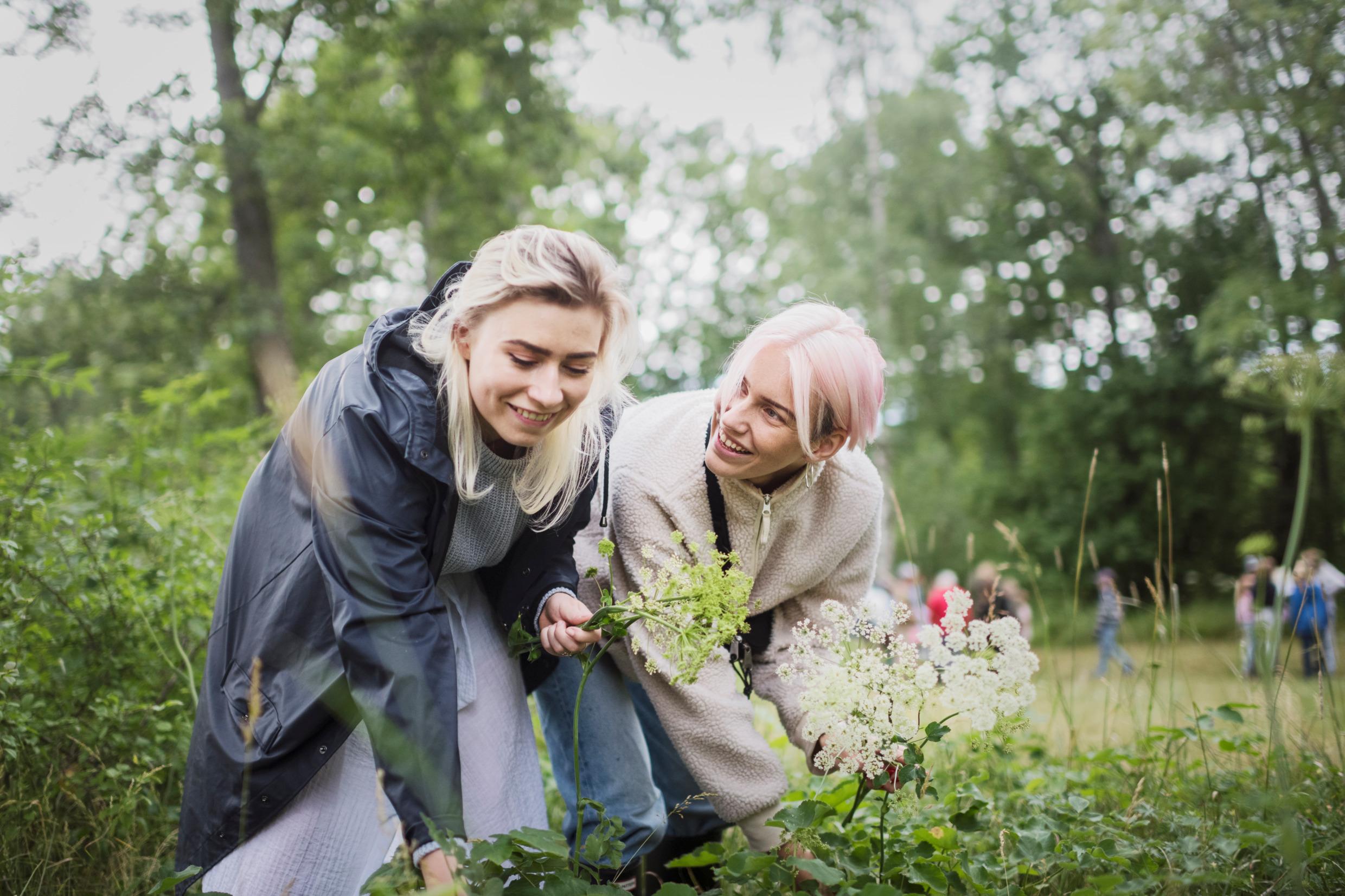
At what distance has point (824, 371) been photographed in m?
2.27

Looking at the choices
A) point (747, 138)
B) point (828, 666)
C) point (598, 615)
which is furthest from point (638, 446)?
point (747, 138)

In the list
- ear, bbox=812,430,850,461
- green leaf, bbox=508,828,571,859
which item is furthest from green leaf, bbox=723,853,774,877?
ear, bbox=812,430,850,461

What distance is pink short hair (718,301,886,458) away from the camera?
227 centimetres

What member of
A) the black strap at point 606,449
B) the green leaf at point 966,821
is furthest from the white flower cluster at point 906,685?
the black strap at point 606,449

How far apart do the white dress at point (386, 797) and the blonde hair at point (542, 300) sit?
34cm

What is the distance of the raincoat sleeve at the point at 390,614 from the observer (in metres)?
1.78

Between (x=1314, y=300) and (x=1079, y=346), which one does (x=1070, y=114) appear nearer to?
(x=1079, y=346)

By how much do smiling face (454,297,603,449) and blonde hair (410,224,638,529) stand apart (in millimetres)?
21

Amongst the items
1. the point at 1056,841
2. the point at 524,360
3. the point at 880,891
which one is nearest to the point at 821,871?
the point at 880,891

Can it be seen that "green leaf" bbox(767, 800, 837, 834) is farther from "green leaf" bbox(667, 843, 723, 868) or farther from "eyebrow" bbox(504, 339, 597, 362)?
"eyebrow" bbox(504, 339, 597, 362)

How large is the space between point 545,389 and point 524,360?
79mm

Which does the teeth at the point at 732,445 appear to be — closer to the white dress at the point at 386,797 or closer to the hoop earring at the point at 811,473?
the hoop earring at the point at 811,473

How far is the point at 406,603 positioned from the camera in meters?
1.87

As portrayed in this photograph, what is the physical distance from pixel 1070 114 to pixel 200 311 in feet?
60.1
